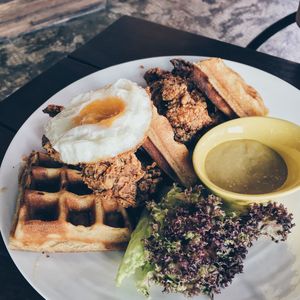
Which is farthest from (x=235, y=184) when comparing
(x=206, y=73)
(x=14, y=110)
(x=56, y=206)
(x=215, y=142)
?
(x=14, y=110)

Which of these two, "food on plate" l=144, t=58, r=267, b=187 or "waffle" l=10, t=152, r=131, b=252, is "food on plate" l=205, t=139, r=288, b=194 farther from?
"waffle" l=10, t=152, r=131, b=252

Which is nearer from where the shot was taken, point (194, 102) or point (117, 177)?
point (117, 177)

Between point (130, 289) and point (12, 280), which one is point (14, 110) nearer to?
point (12, 280)

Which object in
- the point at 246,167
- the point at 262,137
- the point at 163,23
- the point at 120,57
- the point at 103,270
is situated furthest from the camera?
the point at 163,23

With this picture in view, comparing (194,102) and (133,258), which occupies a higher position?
(194,102)

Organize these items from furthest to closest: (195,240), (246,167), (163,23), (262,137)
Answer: (163,23)
(262,137)
(246,167)
(195,240)

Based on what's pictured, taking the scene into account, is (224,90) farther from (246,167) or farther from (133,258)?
(133,258)

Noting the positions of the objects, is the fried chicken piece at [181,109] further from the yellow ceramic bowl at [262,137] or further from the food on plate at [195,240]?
the food on plate at [195,240]

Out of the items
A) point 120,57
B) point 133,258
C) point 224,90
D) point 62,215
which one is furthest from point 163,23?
point 133,258
